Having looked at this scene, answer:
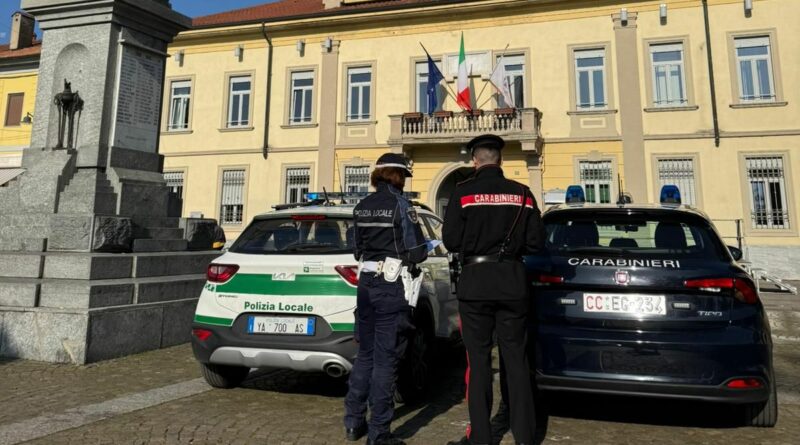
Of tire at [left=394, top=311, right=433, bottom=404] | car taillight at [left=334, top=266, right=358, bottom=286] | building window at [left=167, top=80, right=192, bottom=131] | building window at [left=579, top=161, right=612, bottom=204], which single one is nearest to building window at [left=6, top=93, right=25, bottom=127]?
building window at [left=167, top=80, right=192, bottom=131]

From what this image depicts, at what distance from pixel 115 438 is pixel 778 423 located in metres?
4.57

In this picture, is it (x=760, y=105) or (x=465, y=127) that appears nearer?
(x=760, y=105)

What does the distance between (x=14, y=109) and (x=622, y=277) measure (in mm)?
30116

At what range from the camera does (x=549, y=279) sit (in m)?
3.32

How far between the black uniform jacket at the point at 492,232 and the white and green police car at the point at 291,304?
1.02 meters

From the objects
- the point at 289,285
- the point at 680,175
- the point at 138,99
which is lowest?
the point at 289,285

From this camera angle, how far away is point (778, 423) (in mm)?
3516

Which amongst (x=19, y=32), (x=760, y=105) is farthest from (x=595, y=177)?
(x=19, y=32)

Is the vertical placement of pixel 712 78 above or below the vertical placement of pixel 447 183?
above

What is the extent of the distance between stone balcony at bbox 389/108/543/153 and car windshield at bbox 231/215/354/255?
1305 centimetres

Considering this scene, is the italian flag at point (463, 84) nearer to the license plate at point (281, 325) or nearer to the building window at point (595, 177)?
the building window at point (595, 177)

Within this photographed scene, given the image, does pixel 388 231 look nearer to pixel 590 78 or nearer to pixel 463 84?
pixel 463 84

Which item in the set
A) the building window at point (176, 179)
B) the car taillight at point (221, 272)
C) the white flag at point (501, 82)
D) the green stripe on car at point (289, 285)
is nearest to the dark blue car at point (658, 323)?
the green stripe on car at point (289, 285)

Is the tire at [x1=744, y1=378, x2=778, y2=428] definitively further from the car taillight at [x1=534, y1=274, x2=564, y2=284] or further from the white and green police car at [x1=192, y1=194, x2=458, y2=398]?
the white and green police car at [x1=192, y1=194, x2=458, y2=398]
